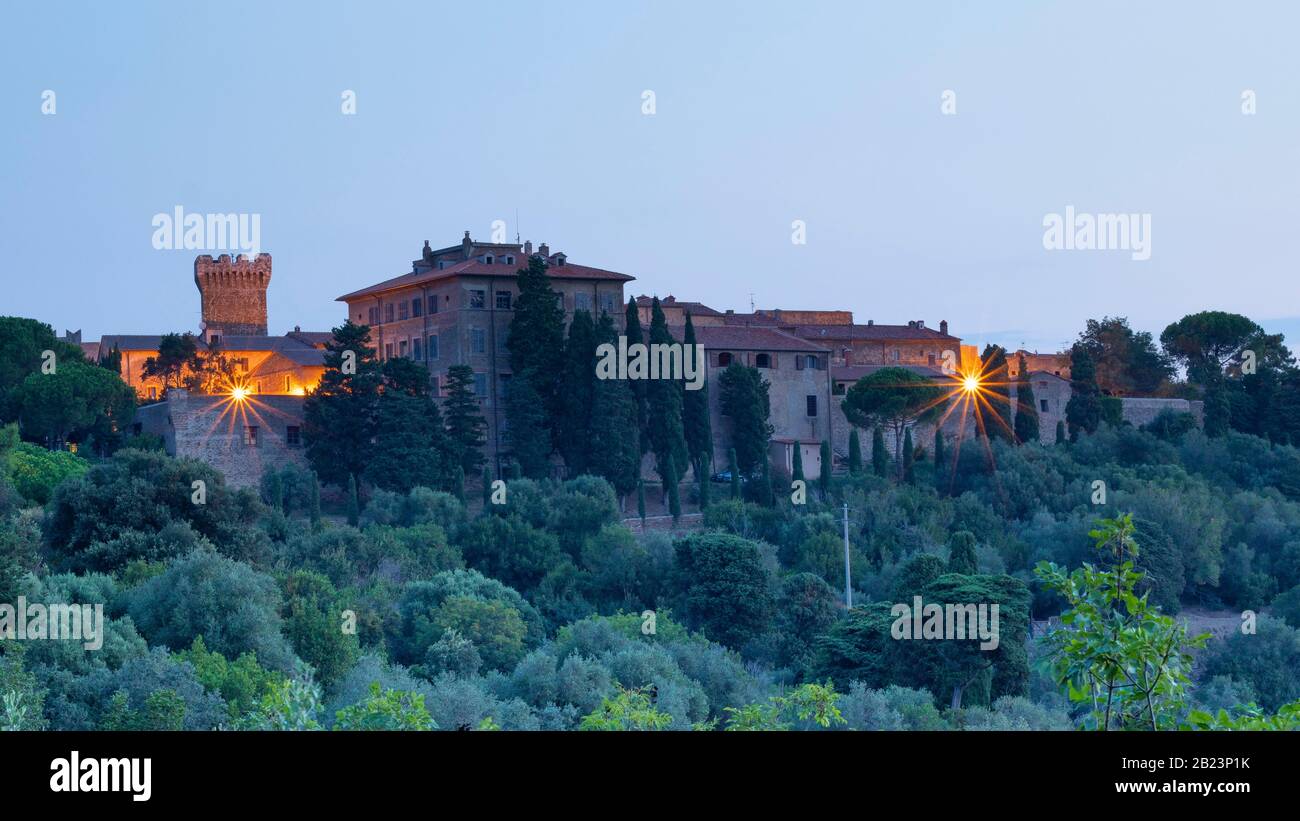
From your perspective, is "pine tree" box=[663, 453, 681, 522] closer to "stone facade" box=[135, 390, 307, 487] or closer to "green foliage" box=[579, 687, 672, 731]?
"stone facade" box=[135, 390, 307, 487]

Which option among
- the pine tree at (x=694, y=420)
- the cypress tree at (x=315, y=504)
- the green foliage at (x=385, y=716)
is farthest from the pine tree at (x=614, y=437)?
the green foliage at (x=385, y=716)

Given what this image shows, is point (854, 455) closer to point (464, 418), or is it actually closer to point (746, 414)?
point (746, 414)

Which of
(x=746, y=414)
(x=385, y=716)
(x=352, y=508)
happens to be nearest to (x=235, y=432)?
(x=352, y=508)

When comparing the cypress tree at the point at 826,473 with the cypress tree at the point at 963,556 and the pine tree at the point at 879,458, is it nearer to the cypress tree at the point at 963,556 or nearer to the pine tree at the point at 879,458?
the pine tree at the point at 879,458
